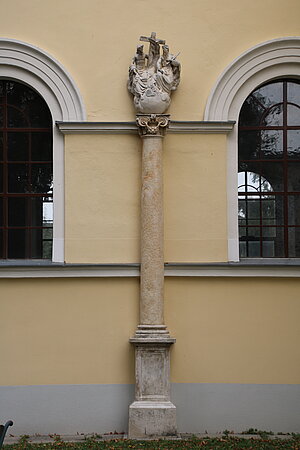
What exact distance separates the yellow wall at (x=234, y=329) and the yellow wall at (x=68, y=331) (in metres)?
0.66

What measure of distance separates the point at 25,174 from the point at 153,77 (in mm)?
2280

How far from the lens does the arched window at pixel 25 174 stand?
1045 centimetres

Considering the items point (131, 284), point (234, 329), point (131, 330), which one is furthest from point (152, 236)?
point (234, 329)

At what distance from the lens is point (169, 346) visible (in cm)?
977

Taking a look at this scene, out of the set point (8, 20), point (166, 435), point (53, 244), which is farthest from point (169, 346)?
point (8, 20)

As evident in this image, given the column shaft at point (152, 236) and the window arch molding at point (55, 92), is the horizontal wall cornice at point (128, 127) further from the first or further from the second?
the column shaft at point (152, 236)

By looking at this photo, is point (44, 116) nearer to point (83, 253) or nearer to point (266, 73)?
point (83, 253)

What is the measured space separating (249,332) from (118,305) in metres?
1.82

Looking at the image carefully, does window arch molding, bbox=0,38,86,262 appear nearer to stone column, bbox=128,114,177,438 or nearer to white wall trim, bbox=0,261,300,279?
white wall trim, bbox=0,261,300,279

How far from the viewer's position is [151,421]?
9578 millimetres

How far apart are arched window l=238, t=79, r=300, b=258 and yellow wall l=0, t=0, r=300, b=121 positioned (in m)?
0.80

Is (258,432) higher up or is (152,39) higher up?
(152,39)

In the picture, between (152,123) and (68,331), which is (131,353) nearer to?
(68,331)

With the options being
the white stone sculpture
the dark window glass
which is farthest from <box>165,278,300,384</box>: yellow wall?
the dark window glass
